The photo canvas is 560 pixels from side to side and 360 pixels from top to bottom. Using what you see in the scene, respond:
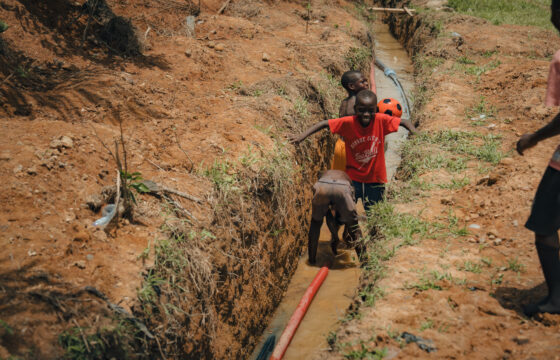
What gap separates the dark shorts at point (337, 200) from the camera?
4.63 m

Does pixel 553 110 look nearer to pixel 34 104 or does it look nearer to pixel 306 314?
pixel 306 314

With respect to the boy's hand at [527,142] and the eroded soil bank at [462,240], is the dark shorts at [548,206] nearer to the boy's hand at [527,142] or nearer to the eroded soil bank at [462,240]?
the boy's hand at [527,142]

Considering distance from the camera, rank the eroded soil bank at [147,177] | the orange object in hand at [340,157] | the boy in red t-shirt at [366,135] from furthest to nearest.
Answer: the orange object in hand at [340,157] < the boy in red t-shirt at [366,135] < the eroded soil bank at [147,177]

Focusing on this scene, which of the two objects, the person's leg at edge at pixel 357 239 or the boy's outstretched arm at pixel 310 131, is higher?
the boy's outstretched arm at pixel 310 131

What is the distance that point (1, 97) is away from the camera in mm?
4367

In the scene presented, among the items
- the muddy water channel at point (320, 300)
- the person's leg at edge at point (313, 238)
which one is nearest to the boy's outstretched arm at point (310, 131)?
the person's leg at edge at point (313, 238)

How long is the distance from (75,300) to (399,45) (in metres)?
14.5

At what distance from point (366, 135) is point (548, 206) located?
2.30 m

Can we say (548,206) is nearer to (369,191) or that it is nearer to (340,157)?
(369,191)

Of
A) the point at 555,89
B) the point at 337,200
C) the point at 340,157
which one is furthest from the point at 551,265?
the point at 340,157

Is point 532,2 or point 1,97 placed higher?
point 532,2

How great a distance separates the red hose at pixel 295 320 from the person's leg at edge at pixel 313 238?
14.1 inches

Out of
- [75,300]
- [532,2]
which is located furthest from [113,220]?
[532,2]

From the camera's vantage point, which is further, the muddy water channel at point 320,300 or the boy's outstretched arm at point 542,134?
the muddy water channel at point 320,300
